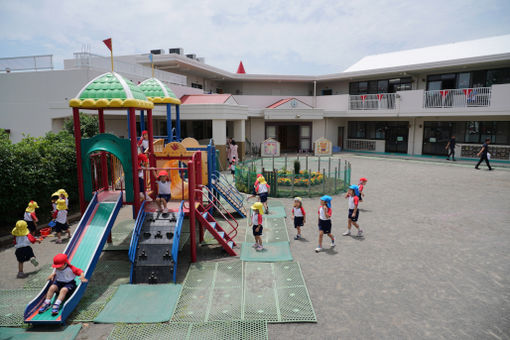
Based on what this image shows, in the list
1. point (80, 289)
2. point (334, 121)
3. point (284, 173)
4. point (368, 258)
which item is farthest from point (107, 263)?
point (334, 121)

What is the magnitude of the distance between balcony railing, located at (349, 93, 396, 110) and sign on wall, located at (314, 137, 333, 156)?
3.91 meters

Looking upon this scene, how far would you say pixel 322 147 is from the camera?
89.2ft

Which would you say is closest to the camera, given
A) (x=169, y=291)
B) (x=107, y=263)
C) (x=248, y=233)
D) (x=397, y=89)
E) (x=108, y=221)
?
(x=169, y=291)

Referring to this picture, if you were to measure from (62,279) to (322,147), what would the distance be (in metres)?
23.3

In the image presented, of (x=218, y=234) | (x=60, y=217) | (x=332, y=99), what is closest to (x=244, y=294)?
(x=218, y=234)

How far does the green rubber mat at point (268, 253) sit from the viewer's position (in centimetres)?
805

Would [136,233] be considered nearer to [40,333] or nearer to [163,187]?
[163,187]

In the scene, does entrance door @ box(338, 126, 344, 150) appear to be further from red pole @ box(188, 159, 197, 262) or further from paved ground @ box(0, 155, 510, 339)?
red pole @ box(188, 159, 197, 262)

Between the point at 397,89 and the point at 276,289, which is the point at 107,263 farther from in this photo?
the point at 397,89

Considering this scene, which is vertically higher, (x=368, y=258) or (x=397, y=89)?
(x=397, y=89)

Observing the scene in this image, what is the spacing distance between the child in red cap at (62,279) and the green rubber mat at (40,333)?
1.41 feet

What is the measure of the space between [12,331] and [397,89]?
29.2 metres

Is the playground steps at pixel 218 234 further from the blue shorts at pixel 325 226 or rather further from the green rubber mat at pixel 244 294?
the blue shorts at pixel 325 226

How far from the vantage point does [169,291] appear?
657 centimetres
